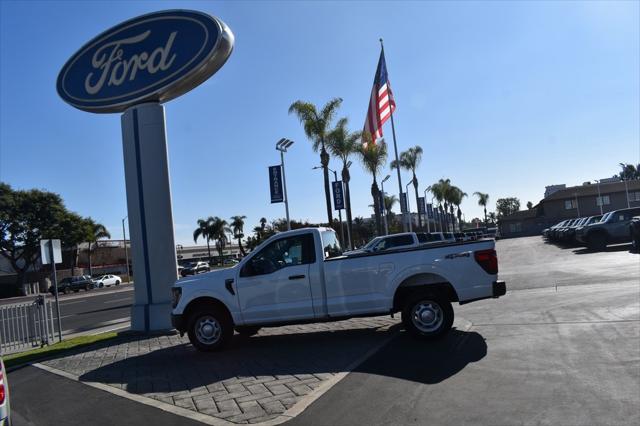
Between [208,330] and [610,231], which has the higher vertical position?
[610,231]

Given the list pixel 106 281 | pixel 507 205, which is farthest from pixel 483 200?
pixel 106 281

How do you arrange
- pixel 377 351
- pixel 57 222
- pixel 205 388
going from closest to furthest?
pixel 205 388 → pixel 377 351 → pixel 57 222

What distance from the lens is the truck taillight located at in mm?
8508

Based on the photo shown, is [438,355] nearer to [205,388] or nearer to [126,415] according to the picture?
[205,388]

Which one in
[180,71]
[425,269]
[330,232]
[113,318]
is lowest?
[113,318]

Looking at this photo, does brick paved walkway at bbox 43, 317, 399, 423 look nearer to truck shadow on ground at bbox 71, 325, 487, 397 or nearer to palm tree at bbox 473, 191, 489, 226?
truck shadow on ground at bbox 71, 325, 487, 397

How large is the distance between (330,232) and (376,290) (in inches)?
66.6

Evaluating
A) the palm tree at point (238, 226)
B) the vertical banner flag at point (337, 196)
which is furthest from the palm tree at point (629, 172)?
the vertical banner flag at point (337, 196)

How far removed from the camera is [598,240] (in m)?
25.6

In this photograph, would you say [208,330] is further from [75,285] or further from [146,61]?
[75,285]

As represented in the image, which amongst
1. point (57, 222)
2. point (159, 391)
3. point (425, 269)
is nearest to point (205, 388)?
point (159, 391)

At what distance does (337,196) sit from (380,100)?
30.7 ft

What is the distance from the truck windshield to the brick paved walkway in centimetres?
148

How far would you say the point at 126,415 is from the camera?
6.11 meters
